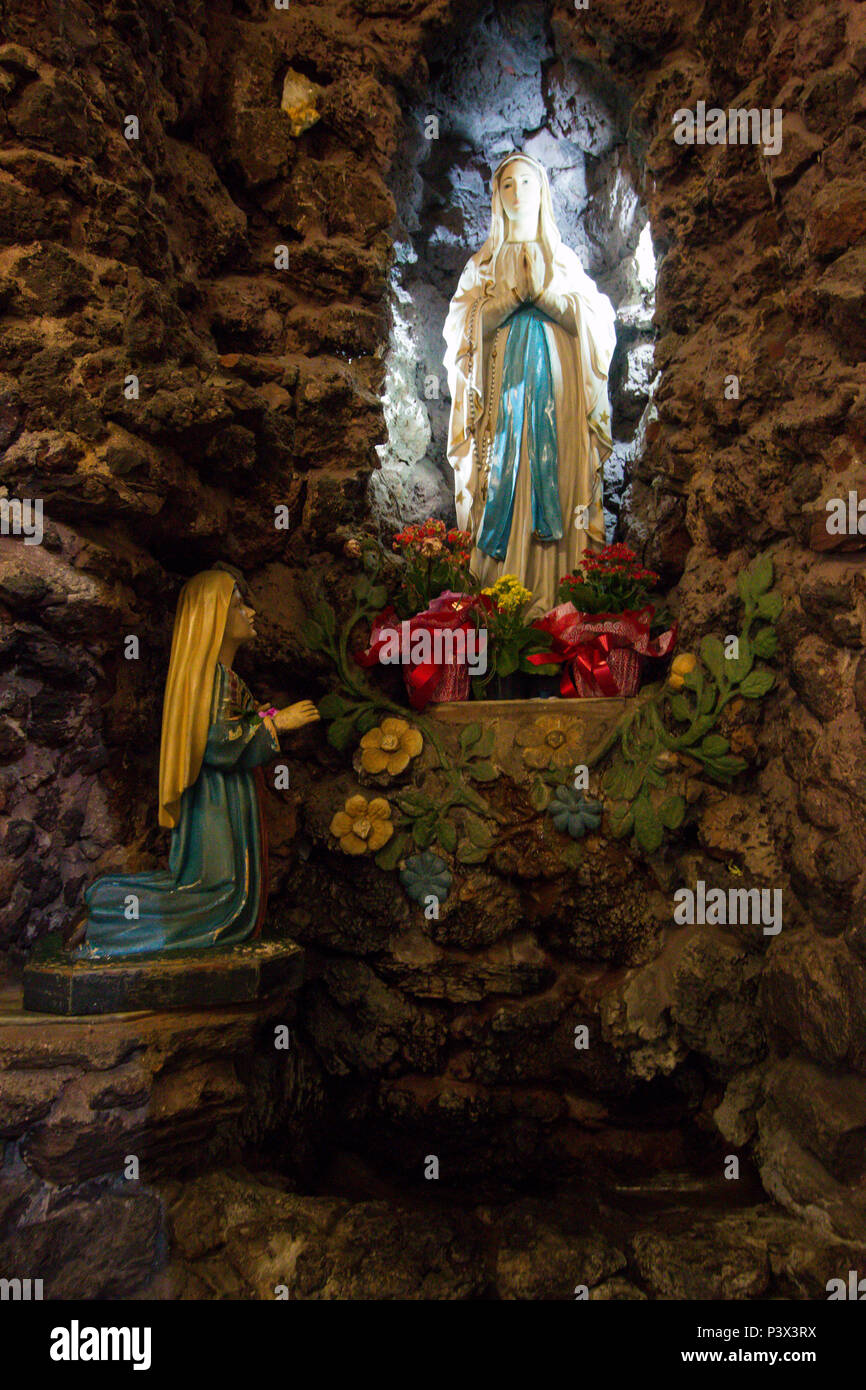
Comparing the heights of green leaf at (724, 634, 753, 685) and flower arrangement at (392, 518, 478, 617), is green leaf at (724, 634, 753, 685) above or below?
below

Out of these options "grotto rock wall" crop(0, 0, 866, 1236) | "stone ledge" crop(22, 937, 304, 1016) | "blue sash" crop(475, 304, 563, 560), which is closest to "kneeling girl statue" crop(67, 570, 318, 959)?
"stone ledge" crop(22, 937, 304, 1016)

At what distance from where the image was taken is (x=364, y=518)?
455 centimetres

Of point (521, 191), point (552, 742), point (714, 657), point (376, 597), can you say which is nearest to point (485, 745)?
point (552, 742)

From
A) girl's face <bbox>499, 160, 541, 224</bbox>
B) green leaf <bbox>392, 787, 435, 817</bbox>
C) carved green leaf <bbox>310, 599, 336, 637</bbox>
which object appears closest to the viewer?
green leaf <bbox>392, 787, 435, 817</bbox>

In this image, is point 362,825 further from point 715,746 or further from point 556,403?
point 556,403

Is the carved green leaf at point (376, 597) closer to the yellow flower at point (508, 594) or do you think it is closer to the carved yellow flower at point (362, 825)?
the yellow flower at point (508, 594)

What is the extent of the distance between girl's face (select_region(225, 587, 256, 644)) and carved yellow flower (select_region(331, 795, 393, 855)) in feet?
3.14

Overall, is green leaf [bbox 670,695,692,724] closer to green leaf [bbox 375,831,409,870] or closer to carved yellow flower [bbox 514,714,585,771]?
carved yellow flower [bbox 514,714,585,771]

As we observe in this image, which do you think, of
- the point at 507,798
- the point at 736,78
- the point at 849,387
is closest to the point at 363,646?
the point at 507,798

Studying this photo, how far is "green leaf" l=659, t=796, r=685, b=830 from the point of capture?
3.51 meters

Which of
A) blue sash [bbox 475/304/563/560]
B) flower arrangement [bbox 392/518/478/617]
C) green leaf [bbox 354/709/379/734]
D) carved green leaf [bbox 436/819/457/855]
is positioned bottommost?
carved green leaf [bbox 436/819/457/855]

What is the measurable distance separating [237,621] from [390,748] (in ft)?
3.43
